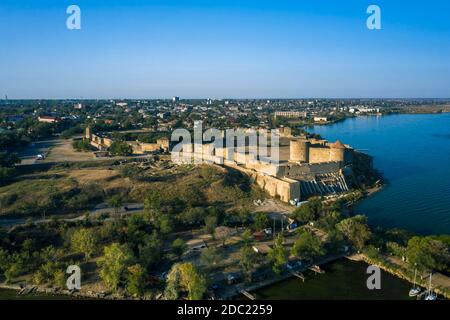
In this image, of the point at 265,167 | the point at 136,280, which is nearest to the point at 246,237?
the point at 136,280

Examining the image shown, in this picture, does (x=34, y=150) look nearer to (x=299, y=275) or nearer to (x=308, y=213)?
(x=308, y=213)

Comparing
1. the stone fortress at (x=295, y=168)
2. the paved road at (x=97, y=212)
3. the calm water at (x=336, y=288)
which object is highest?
the stone fortress at (x=295, y=168)

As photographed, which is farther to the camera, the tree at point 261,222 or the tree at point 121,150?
the tree at point 121,150

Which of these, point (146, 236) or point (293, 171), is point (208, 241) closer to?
point (146, 236)

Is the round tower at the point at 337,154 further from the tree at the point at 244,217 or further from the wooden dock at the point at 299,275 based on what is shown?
the wooden dock at the point at 299,275

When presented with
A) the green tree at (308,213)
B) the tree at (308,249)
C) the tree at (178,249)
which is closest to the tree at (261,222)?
the green tree at (308,213)

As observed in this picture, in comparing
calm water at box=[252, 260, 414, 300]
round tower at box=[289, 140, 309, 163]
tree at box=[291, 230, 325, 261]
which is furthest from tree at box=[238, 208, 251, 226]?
round tower at box=[289, 140, 309, 163]
